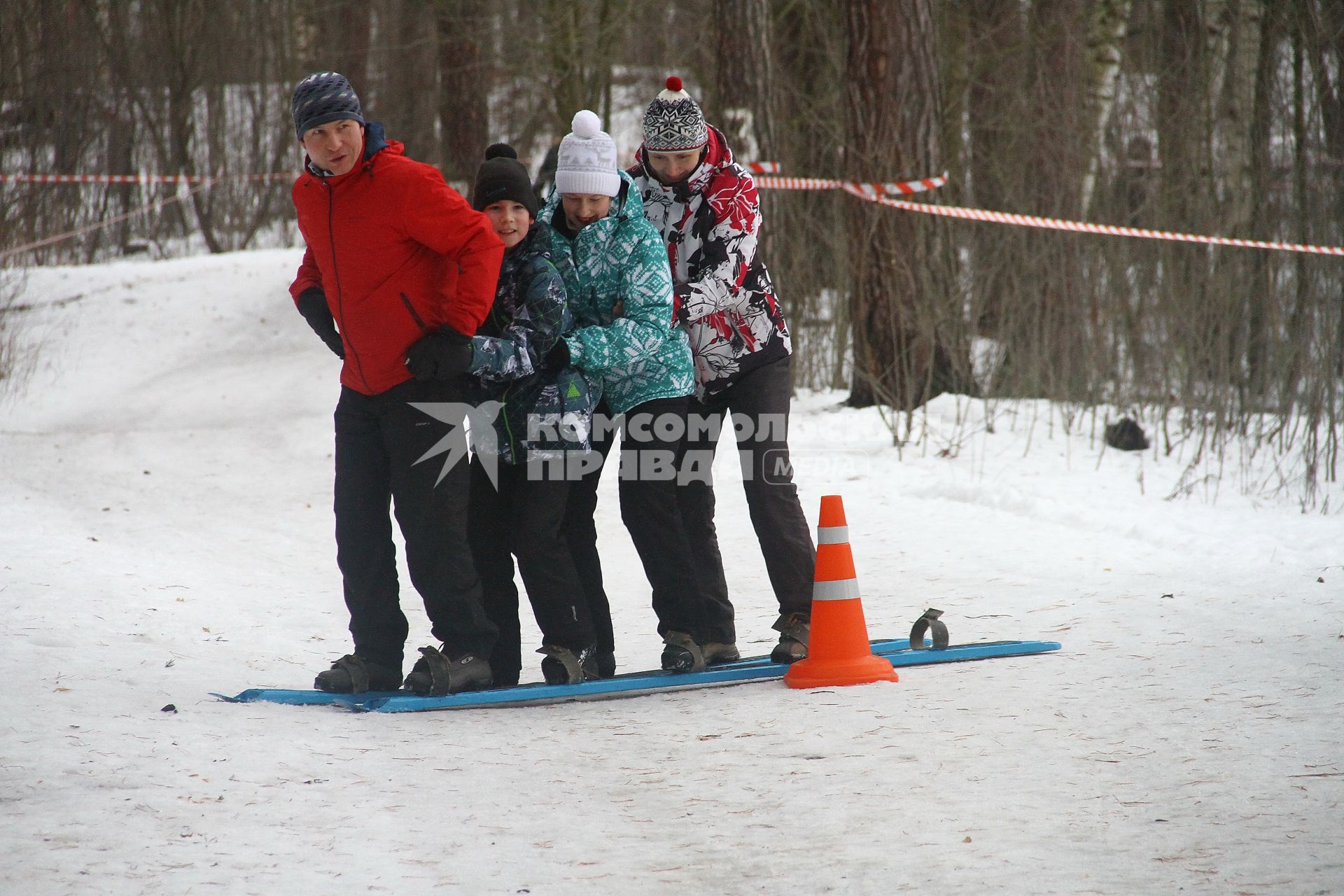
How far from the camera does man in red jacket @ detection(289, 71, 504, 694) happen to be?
167 inches

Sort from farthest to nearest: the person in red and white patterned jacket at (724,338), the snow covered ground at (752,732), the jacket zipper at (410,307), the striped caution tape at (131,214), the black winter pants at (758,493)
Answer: the striped caution tape at (131,214) < the black winter pants at (758,493) < the person in red and white patterned jacket at (724,338) < the jacket zipper at (410,307) < the snow covered ground at (752,732)

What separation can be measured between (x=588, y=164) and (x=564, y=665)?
1.71m

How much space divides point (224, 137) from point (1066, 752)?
853 inches

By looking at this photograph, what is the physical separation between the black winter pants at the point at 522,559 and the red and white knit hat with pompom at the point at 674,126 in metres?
1.23

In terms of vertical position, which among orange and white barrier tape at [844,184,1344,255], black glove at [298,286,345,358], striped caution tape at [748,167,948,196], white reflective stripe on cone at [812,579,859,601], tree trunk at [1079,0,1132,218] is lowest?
white reflective stripe on cone at [812,579,859,601]

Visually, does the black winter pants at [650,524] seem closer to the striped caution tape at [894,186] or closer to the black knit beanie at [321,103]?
the black knit beanie at [321,103]

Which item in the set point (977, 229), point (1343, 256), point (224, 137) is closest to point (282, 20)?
point (224, 137)

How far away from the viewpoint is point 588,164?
4.41m

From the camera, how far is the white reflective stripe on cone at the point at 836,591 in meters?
4.56

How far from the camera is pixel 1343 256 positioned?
9.27 meters

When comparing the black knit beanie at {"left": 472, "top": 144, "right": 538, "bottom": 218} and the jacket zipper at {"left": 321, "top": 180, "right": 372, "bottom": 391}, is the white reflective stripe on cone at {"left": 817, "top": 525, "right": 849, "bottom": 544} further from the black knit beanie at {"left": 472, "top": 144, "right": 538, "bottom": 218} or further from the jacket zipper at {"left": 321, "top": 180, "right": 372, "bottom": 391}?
the jacket zipper at {"left": 321, "top": 180, "right": 372, "bottom": 391}

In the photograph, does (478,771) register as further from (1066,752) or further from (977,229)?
(977,229)
